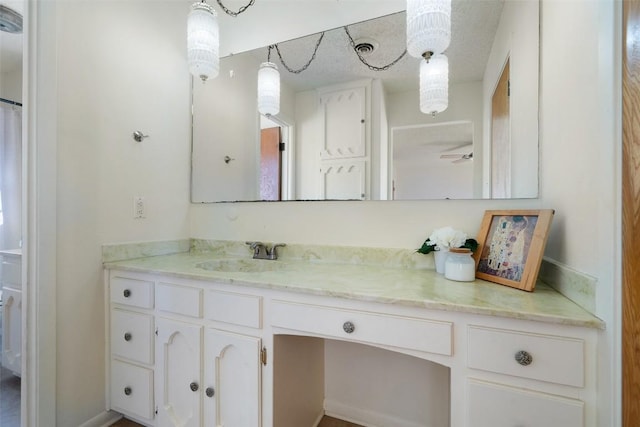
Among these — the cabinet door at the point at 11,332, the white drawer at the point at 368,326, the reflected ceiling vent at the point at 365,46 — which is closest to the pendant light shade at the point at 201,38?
the reflected ceiling vent at the point at 365,46

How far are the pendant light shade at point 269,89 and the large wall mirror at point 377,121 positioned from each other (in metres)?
0.04

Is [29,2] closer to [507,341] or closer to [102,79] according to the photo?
[102,79]

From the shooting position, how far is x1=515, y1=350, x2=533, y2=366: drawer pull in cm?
75

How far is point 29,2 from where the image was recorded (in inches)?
46.9

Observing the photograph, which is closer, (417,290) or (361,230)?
(417,290)

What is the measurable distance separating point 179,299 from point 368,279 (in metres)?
0.83

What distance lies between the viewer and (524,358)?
754mm

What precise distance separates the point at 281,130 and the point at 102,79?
0.92 meters

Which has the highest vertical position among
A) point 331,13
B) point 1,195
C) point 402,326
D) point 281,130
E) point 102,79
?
point 331,13

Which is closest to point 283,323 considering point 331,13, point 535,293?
point 535,293

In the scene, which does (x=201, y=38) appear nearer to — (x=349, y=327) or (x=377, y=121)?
(x=377, y=121)

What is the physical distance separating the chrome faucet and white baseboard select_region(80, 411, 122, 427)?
105cm

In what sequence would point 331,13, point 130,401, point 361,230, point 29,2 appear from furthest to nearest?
point 331,13 → point 361,230 → point 130,401 → point 29,2

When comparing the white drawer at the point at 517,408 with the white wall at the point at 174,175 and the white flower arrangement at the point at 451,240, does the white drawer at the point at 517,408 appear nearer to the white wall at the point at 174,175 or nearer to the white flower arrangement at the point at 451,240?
the white wall at the point at 174,175
